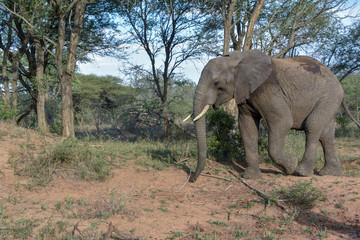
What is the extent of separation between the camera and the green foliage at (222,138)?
7.76 m

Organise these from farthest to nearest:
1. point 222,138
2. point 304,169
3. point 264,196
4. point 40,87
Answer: point 40,87 < point 222,138 < point 304,169 < point 264,196

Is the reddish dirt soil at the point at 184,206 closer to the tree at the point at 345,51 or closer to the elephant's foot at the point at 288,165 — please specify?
the elephant's foot at the point at 288,165

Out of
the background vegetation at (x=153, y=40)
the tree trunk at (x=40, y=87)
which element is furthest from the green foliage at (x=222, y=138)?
the tree trunk at (x=40, y=87)

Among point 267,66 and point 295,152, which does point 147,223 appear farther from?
point 295,152

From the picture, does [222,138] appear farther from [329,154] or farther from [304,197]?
[304,197]

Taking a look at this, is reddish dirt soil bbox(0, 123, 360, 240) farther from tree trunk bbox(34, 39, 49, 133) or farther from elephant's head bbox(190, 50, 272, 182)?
tree trunk bbox(34, 39, 49, 133)

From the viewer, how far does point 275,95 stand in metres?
6.08

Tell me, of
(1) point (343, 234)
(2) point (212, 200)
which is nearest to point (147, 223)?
(2) point (212, 200)

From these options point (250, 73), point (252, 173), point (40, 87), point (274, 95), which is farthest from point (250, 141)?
point (40, 87)

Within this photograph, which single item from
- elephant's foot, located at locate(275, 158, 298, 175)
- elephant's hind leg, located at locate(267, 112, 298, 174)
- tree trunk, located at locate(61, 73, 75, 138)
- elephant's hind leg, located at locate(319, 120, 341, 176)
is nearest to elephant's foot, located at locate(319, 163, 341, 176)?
elephant's hind leg, located at locate(319, 120, 341, 176)

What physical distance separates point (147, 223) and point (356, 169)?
555 centimetres

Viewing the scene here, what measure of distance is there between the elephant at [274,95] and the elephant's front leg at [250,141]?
4 centimetres

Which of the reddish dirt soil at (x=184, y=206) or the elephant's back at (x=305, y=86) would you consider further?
the elephant's back at (x=305, y=86)

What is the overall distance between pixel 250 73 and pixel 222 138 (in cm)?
229
